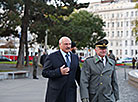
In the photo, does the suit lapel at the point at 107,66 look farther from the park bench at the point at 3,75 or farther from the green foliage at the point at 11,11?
the green foliage at the point at 11,11

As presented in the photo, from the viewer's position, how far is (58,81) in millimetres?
6363

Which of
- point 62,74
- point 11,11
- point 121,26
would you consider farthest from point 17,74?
point 121,26

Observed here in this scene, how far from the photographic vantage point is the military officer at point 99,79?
6207 millimetres

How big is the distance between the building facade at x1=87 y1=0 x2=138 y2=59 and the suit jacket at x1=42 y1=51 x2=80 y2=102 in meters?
119

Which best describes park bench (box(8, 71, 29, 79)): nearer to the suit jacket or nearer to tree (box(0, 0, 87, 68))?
tree (box(0, 0, 87, 68))

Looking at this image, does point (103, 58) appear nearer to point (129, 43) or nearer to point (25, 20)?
point (25, 20)

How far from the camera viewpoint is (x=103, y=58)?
21.1ft

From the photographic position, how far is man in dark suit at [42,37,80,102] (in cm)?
632

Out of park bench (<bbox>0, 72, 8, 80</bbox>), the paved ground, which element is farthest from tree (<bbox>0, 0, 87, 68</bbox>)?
the paved ground

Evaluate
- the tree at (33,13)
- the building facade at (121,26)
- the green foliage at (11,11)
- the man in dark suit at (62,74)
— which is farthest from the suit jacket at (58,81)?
the building facade at (121,26)

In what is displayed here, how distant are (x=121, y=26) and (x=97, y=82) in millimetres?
126112

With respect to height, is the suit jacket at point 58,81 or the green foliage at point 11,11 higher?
the green foliage at point 11,11

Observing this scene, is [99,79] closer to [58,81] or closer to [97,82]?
[97,82]

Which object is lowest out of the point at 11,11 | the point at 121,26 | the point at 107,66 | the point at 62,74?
the point at 62,74
